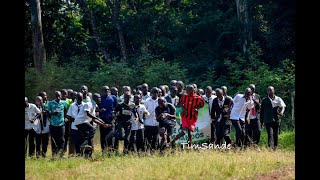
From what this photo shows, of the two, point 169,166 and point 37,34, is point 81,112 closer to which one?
point 169,166

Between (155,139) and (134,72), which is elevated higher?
(134,72)

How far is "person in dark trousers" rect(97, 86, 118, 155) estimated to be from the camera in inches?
609

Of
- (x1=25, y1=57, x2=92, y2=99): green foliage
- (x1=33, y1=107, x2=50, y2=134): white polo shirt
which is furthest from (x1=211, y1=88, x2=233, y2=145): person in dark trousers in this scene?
(x1=25, y1=57, x2=92, y2=99): green foliage

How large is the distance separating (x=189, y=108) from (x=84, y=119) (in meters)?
2.74

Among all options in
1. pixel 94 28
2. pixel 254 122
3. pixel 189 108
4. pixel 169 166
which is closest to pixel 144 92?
pixel 189 108

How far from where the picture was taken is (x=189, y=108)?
15320 mm

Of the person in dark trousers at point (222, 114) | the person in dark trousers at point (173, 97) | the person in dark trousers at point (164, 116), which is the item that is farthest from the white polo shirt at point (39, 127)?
the person in dark trousers at point (222, 114)

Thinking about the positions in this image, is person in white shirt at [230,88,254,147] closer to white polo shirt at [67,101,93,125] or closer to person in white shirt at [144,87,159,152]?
person in white shirt at [144,87,159,152]
